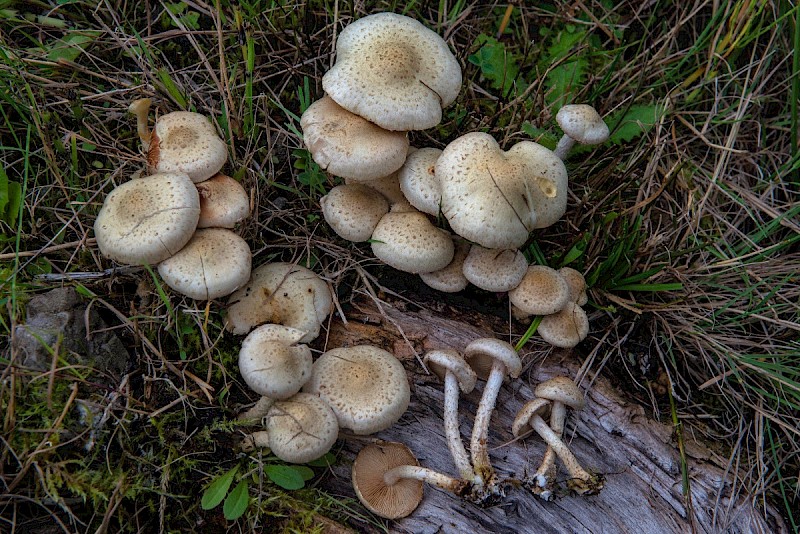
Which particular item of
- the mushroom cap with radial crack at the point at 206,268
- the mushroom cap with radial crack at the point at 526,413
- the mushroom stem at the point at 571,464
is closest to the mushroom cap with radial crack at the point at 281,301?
the mushroom cap with radial crack at the point at 206,268

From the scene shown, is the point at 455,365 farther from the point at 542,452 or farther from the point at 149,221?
the point at 149,221

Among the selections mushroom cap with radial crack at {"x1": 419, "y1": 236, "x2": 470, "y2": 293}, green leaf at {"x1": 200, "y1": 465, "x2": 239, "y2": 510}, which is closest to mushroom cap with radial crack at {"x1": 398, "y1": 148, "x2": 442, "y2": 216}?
mushroom cap with radial crack at {"x1": 419, "y1": 236, "x2": 470, "y2": 293}

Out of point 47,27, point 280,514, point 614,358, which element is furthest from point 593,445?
point 47,27

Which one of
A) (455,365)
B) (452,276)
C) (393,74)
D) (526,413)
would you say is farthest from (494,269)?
(393,74)

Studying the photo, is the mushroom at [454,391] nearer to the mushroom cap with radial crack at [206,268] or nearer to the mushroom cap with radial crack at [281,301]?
the mushroom cap with radial crack at [281,301]

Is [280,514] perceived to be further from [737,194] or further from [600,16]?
[600,16]

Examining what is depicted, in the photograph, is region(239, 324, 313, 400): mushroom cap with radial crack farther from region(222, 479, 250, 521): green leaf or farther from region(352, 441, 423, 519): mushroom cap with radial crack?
region(352, 441, 423, 519): mushroom cap with radial crack
